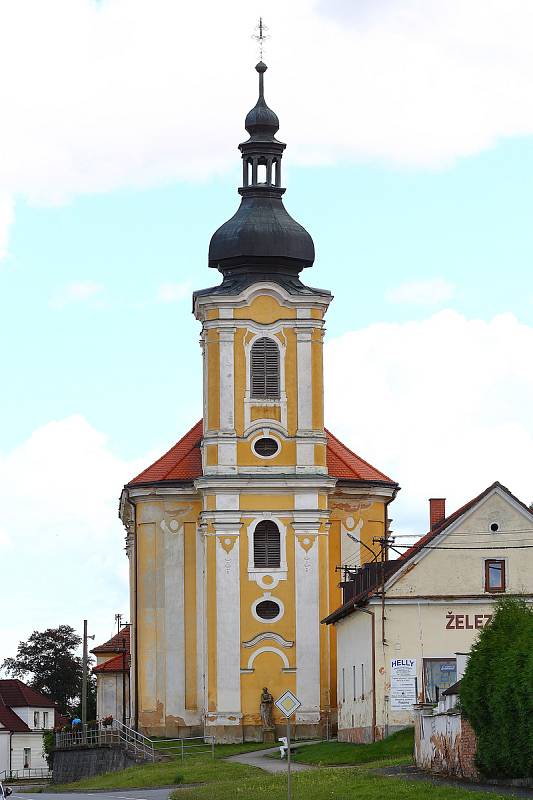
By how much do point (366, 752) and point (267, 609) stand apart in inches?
690

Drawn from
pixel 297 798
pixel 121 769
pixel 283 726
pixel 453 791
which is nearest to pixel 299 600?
pixel 283 726

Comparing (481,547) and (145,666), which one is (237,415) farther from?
(481,547)

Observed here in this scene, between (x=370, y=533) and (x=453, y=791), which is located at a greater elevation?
(x=370, y=533)

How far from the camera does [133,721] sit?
72.1 metres

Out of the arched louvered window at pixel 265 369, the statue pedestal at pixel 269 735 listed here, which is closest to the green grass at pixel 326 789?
the statue pedestal at pixel 269 735

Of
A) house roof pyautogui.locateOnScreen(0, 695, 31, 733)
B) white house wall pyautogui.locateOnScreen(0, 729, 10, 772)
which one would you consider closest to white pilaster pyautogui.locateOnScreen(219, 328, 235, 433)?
house roof pyautogui.locateOnScreen(0, 695, 31, 733)

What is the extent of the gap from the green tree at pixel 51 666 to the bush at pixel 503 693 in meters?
89.5

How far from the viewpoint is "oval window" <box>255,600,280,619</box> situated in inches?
2712

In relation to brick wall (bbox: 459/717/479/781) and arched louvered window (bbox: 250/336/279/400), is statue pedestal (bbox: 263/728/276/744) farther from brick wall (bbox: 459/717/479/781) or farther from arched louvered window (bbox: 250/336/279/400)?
brick wall (bbox: 459/717/479/781)

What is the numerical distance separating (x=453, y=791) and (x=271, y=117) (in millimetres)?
42799

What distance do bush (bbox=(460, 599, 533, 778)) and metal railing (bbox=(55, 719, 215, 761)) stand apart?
24494 millimetres

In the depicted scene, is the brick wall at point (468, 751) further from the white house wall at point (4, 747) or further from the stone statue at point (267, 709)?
the white house wall at point (4, 747)

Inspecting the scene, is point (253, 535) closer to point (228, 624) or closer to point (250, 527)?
point (250, 527)

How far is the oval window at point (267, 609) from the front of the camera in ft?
226
